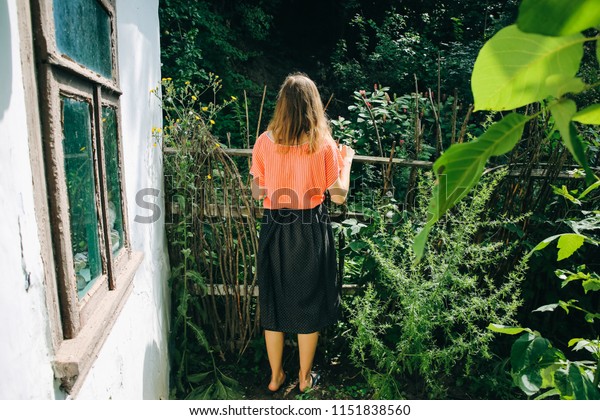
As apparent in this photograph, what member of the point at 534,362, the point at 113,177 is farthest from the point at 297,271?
the point at 534,362

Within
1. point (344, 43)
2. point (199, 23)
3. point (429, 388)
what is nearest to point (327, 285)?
point (429, 388)

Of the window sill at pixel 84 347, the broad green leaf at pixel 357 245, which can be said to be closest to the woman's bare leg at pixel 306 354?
the broad green leaf at pixel 357 245

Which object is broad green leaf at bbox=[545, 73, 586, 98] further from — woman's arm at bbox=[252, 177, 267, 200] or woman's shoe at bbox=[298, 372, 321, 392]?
woman's shoe at bbox=[298, 372, 321, 392]

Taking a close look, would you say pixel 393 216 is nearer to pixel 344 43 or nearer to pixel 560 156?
pixel 560 156

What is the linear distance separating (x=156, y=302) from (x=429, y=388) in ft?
5.80

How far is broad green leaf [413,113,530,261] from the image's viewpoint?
363 millimetres

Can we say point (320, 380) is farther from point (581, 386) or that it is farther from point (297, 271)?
point (581, 386)

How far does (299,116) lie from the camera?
8.41 feet

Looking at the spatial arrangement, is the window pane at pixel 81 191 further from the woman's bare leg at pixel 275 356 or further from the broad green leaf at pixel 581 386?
the woman's bare leg at pixel 275 356

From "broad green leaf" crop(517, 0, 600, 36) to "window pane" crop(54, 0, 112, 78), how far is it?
130 centimetres

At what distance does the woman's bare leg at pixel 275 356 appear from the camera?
2.94m

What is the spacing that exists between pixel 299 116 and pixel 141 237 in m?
1.06

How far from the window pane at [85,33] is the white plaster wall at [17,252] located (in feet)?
1.16
